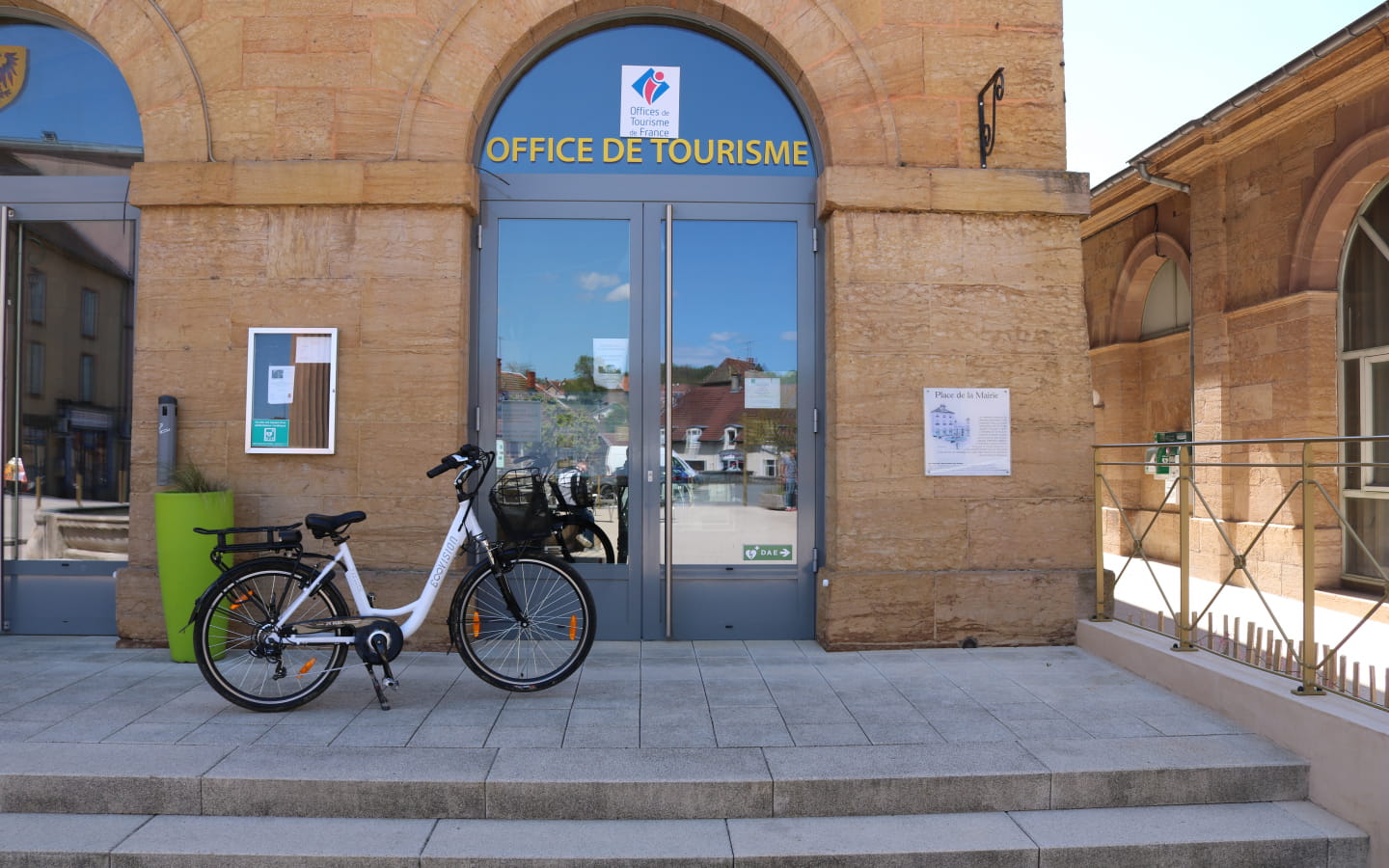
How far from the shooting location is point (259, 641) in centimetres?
457

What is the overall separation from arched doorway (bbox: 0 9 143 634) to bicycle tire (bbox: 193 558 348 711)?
217cm

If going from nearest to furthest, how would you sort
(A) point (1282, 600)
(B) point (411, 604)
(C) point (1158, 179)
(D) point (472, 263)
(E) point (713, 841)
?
(E) point (713, 841) < (B) point (411, 604) < (A) point (1282, 600) < (D) point (472, 263) < (C) point (1158, 179)

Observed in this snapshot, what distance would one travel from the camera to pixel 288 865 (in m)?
3.32

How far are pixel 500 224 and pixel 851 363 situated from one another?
2610mm

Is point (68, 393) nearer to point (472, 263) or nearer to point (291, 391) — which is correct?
point (291, 391)

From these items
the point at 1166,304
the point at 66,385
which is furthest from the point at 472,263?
the point at 1166,304

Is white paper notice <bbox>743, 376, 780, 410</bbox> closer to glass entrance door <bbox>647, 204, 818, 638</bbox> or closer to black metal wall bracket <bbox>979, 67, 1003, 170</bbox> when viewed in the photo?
glass entrance door <bbox>647, 204, 818, 638</bbox>

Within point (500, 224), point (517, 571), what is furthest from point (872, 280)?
point (517, 571)

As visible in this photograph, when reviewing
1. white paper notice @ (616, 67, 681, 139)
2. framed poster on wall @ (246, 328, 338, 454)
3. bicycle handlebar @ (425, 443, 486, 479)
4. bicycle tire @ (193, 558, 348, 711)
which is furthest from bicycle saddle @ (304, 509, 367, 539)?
white paper notice @ (616, 67, 681, 139)

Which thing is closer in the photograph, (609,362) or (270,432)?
(270,432)

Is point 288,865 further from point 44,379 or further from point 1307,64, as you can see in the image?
point 1307,64

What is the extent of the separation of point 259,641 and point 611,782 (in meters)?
2.11

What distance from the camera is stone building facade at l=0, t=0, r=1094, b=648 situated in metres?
5.89

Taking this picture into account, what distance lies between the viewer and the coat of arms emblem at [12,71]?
21.1 feet
